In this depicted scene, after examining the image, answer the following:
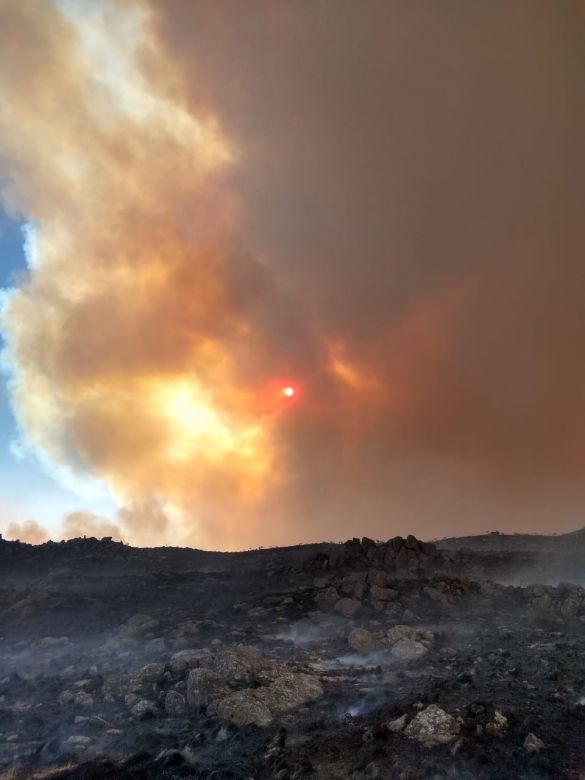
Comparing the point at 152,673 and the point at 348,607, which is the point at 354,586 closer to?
the point at 348,607

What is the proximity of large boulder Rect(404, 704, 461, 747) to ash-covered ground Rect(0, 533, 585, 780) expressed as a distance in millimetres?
24

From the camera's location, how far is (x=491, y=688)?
32.8ft

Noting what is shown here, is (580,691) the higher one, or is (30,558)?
(30,558)

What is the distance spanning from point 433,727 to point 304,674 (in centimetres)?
428

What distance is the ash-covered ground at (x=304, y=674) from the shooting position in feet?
26.1

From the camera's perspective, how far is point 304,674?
11.8 m

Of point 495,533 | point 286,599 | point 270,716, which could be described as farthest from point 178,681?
point 495,533

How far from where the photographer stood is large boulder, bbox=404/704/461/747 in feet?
25.9

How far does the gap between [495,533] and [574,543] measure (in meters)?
6.45

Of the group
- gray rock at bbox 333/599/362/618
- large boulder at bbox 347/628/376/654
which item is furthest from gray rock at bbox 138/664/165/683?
gray rock at bbox 333/599/362/618

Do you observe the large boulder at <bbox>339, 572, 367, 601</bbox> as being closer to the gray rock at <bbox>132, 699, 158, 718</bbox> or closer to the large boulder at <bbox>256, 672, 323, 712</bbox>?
the large boulder at <bbox>256, 672, 323, 712</bbox>

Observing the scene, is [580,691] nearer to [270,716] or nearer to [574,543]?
[270,716]

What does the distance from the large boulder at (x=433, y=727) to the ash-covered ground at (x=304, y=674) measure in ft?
0.08

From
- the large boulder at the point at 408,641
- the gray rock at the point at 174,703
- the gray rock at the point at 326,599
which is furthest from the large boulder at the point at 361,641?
the gray rock at the point at 174,703
